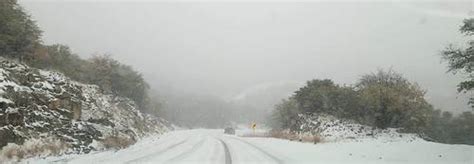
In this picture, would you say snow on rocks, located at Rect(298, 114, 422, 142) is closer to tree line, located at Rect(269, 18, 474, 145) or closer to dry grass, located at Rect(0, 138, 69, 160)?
tree line, located at Rect(269, 18, 474, 145)

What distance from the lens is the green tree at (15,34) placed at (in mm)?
27125

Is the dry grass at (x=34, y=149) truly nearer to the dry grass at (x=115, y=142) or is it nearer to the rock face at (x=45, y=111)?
the rock face at (x=45, y=111)

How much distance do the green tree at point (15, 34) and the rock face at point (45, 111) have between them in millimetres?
5006

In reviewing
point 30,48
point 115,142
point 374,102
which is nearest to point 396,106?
point 374,102

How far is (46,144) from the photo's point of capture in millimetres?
19219

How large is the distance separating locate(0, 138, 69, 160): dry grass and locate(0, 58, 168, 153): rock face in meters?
0.28

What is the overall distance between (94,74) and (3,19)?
3112cm

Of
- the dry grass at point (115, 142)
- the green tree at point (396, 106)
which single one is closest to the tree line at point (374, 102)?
the green tree at point (396, 106)

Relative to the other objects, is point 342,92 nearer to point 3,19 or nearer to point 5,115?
point 3,19

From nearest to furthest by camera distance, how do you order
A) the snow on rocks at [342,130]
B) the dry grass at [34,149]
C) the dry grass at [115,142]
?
1. the dry grass at [34,149]
2. the dry grass at [115,142]
3. the snow on rocks at [342,130]

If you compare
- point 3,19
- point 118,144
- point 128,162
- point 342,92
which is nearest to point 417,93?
point 342,92

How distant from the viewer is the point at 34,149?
59.4 ft

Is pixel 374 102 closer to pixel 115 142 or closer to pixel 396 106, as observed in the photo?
pixel 396 106

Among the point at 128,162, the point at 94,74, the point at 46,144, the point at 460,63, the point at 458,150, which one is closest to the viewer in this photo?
the point at 128,162
